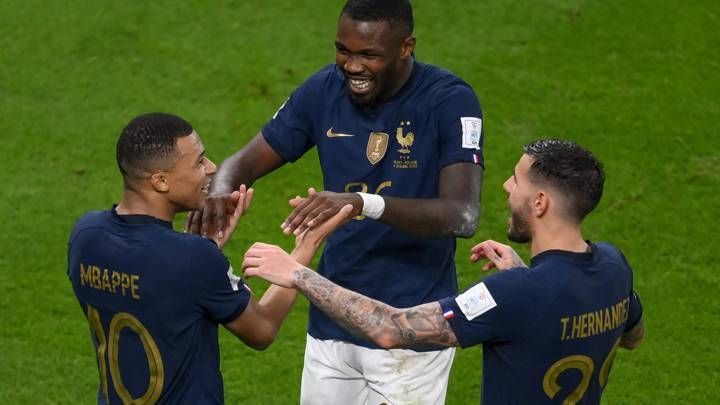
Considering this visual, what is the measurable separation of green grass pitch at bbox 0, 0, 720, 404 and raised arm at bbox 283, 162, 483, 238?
9.34ft

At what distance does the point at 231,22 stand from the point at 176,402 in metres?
8.33

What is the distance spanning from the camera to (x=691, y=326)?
8883 mm

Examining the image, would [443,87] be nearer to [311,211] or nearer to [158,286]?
[311,211]

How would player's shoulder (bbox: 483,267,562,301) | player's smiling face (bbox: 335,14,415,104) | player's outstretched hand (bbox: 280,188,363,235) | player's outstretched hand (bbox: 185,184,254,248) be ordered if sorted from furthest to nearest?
player's smiling face (bbox: 335,14,415,104) < player's outstretched hand (bbox: 185,184,254,248) < player's outstretched hand (bbox: 280,188,363,235) < player's shoulder (bbox: 483,267,562,301)

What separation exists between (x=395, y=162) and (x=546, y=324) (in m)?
1.46

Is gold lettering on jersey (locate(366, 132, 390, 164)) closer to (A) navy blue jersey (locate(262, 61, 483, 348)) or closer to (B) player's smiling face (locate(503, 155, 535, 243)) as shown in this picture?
(A) navy blue jersey (locate(262, 61, 483, 348))

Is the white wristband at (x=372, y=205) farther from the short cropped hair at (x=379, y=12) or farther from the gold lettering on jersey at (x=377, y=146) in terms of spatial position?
the short cropped hair at (x=379, y=12)

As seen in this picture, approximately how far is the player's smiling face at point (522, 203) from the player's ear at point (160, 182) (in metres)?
1.41

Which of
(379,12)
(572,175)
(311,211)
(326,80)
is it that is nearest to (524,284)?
(572,175)

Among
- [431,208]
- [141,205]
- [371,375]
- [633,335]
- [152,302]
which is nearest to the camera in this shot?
[152,302]

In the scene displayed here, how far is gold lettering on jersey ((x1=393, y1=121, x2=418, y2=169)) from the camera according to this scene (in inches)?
227

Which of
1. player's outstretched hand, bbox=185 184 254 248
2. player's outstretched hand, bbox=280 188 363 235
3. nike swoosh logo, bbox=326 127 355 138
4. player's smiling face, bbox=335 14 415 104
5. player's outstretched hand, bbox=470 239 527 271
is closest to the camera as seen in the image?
player's outstretched hand, bbox=280 188 363 235

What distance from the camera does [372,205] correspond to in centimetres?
537

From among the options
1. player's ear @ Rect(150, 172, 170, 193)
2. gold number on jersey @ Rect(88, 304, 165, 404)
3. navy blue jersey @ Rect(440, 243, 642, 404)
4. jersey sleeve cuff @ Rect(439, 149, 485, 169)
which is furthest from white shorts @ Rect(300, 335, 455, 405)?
player's ear @ Rect(150, 172, 170, 193)
